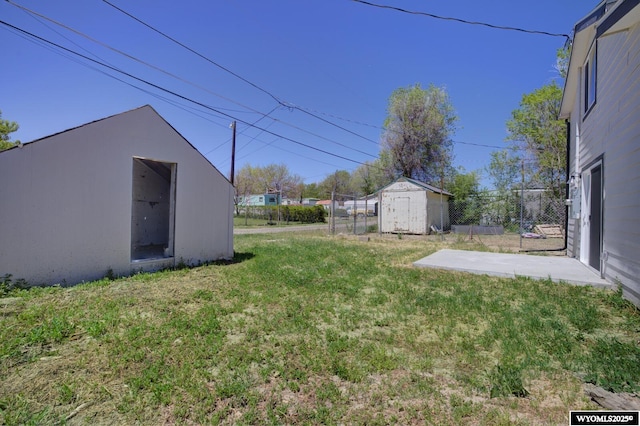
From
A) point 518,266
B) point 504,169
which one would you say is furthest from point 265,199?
point 518,266

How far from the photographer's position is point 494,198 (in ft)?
55.8

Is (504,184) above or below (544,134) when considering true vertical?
below

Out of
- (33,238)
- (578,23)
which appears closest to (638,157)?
(578,23)

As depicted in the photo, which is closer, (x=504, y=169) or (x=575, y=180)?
(x=575, y=180)

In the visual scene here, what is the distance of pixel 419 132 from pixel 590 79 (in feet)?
64.0

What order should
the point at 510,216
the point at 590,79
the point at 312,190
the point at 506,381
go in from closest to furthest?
the point at 506,381 < the point at 590,79 < the point at 510,216 < the point at 312,190

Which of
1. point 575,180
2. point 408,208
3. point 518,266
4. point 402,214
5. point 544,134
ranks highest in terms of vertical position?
point 544,134

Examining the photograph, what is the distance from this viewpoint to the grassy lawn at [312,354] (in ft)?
6.93

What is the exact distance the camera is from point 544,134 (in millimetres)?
18375

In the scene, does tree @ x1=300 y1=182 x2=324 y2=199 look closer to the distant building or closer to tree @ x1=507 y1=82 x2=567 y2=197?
the distant building

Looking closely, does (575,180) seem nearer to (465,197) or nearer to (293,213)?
(465,197)

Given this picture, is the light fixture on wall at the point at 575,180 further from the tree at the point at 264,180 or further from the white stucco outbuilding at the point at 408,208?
the tree at the point at 264,180

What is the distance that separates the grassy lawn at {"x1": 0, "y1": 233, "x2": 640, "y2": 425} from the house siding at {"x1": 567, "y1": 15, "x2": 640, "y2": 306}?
0.66 metres

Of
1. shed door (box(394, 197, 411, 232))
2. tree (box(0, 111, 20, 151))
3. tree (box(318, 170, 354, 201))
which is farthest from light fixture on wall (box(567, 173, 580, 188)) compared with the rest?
tree (box(318, 170, 354, 201))
